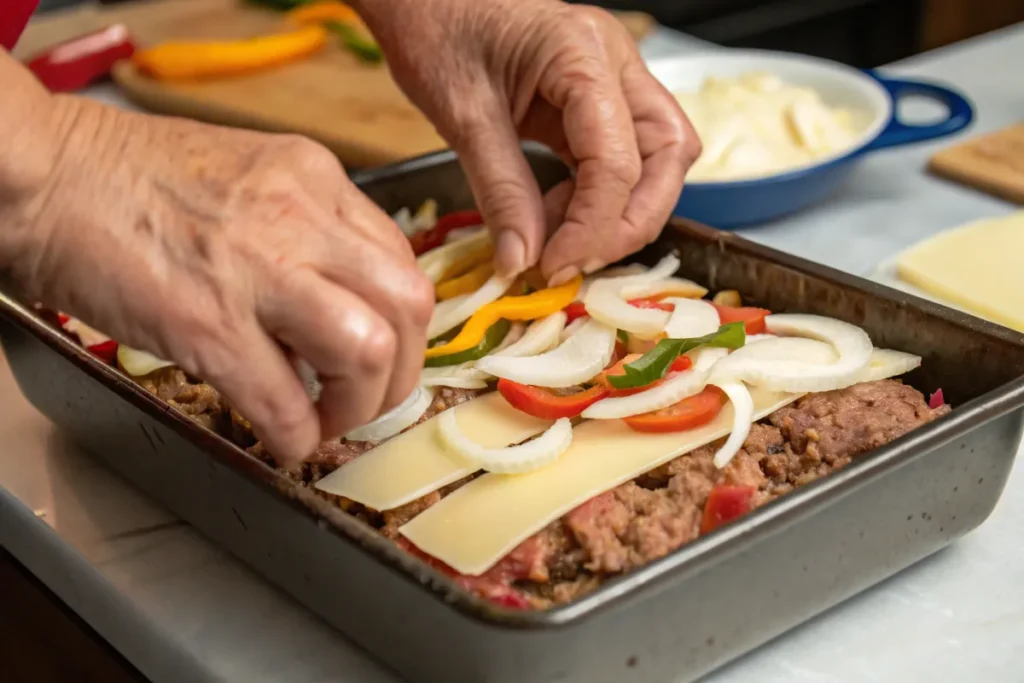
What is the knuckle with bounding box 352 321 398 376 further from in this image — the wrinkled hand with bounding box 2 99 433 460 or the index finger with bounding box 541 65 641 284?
the index finger with bounding box 541 65 641 284

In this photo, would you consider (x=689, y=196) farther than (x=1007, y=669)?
Yes

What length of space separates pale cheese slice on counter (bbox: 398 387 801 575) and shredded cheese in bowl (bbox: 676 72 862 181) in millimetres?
836

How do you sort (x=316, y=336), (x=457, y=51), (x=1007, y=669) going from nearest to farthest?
(x=316, y=336), (x=1007, y=669), (x=457, y=51)

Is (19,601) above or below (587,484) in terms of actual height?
below

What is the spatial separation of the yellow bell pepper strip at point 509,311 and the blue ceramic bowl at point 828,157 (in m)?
0.46

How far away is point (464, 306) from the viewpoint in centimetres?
151

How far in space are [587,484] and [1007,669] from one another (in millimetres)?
423

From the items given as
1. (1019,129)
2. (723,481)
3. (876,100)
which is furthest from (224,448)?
(1019,129)

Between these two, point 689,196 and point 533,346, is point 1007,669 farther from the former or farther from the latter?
point 689,196

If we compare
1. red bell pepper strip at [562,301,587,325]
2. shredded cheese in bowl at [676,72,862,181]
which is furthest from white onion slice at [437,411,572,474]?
shredded cheese in bowl at [676,72,862,181]

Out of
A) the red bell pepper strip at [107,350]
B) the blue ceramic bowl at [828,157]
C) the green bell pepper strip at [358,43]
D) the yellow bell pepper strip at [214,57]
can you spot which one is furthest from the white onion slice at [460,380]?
the yellow bell pepper strip at [214,57]

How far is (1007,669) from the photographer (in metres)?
1.06

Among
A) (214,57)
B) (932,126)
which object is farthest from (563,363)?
(214,57)

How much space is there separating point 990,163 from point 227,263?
1.65m
